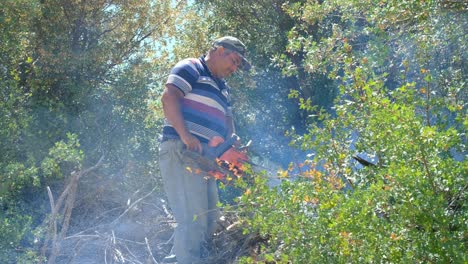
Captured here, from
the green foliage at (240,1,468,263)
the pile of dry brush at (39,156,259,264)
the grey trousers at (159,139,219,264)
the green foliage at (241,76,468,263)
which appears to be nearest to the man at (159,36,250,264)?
the grey trousers at (159,139,219,264)

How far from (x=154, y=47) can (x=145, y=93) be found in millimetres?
1041

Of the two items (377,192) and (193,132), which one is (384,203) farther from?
(193,132)

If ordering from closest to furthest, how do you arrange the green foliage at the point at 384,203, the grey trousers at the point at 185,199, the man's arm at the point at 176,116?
1. the green foliage at the point at 384,203
2. the man's arm at the point at 176,116
3. the grey trousers at the point at 185,199

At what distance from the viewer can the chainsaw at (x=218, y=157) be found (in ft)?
20.0

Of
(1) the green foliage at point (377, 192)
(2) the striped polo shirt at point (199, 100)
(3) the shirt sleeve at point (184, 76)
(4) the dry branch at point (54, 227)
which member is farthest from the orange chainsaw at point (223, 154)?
(4) the dry branch at point (54, 227)

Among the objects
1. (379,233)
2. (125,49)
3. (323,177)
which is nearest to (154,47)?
(125,49)

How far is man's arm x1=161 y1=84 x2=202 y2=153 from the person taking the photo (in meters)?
6.05

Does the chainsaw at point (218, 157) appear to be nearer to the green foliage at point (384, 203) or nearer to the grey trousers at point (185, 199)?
the grey trousers at point (185, 199)

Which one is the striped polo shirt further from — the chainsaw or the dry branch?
the dry branch

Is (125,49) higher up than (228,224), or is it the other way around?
(125,49)

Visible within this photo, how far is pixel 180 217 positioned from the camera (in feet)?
20.4

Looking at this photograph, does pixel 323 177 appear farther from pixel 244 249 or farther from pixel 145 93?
pixel 145 93

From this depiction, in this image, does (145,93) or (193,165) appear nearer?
(193,165)

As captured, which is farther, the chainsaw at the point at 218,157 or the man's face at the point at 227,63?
the man's face at the point at 227,63
